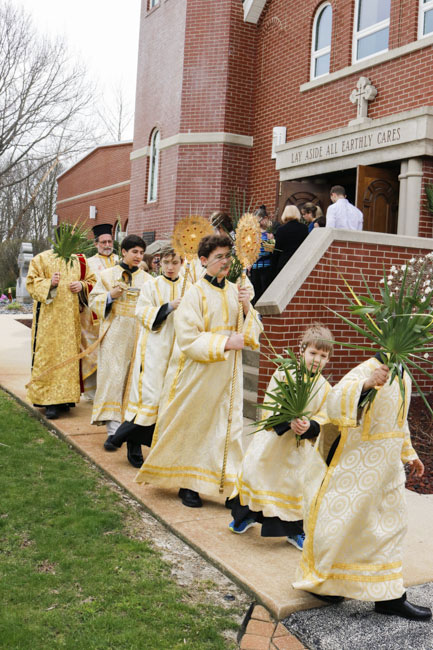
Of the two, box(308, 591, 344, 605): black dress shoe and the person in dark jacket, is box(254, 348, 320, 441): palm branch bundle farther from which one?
the person in dark jacket

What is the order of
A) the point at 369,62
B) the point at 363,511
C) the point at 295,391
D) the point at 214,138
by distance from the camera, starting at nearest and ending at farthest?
the point at 363,511 → the point at 295,391 → the point at 369,62 → the point at 214,138

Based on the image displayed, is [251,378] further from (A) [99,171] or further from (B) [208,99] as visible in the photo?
(A) [99,171]

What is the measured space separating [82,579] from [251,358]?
17.2ft

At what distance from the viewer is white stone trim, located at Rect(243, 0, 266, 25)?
1511 centimetres

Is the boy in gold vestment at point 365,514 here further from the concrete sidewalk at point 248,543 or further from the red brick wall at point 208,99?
the red brick wall at point 208,99

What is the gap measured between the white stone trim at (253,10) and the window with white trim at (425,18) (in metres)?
4.90

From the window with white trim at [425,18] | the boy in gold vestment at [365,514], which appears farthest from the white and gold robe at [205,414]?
the window with white trim at [425,18]

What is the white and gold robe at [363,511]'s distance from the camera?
3479 mm

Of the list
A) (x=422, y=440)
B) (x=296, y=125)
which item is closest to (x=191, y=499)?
(x=422, y=440)

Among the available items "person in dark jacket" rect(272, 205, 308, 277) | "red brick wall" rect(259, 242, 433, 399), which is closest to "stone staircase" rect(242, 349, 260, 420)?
"red brick wall" rect(259, 242, 433, 399)

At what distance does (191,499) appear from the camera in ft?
17.3

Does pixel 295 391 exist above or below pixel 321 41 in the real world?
below

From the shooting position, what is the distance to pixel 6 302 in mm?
23609

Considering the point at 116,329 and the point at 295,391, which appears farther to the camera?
the point at 116,329
